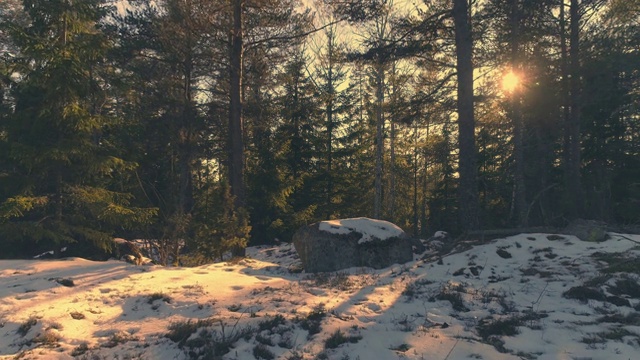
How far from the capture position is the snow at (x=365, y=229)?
9703 millimetres

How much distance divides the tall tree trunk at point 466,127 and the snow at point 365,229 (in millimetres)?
2233

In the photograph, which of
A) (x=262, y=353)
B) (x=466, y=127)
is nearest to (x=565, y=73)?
(x=466, y=127)

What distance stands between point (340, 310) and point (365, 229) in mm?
4440

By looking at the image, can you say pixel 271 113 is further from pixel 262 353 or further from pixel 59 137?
pixel 262 353

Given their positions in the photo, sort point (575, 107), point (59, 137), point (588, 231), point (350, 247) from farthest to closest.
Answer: point (575, 107) < point (350, 247) < point (588, 231) < point (59, 137)

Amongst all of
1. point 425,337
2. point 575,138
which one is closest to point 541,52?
point 575,138

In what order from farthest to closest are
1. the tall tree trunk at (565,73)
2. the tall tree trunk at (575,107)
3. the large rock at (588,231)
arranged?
the tall tree trunk at (565,73) → the tall tree trunk at (575,107) → the large rock at (588,231)

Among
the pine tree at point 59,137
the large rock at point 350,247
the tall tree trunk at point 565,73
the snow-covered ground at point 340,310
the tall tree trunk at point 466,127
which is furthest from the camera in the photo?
the tall tree trunk at point 565,73

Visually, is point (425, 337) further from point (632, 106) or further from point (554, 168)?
point (554, 168)

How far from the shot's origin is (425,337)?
15.1 ft

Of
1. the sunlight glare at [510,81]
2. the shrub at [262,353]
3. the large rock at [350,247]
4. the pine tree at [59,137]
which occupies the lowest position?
the shrub at [262,353]

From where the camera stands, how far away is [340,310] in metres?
5.63

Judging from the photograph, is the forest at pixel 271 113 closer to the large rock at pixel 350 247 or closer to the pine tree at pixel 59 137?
the pine tree at pixel 59 137

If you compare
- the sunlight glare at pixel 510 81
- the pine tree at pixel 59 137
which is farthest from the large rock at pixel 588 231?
the pine tree at pixel 59 137
